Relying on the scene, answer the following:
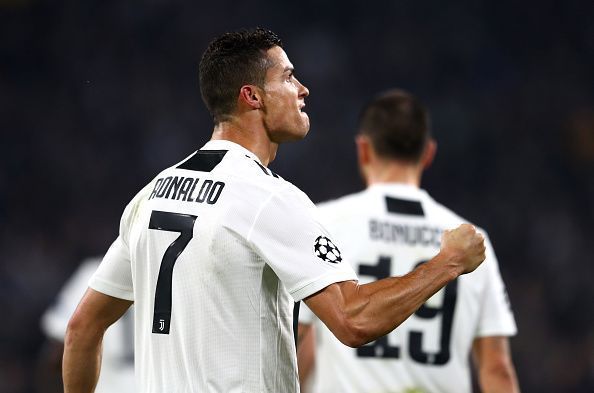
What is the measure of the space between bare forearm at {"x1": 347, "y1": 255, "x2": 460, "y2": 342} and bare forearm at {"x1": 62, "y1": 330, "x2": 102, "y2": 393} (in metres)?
1.09

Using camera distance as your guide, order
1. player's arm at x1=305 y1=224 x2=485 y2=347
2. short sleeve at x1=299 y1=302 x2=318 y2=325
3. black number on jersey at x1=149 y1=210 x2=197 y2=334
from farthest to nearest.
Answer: short sleeve at x1=299 y1=302 x2=318 y2=325 < black number on jersey at x1=149 y1=210 x2=197 y2=334 < player's arm at x1=305 y1=224 x2=485 y2=347

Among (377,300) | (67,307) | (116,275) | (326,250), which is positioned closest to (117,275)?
(116,275)

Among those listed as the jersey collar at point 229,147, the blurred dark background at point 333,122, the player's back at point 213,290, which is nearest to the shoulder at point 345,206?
the jersey collar at point 229,147

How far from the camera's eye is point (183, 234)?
3.23 meters

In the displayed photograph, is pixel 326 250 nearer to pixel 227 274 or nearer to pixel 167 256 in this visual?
pixel 227 274

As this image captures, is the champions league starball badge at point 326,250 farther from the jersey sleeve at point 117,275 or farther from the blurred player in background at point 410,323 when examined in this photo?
the blurred player in background at point 410,323

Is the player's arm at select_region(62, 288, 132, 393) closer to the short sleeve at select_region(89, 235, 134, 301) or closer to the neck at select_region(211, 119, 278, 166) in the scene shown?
the short sleeve at select_region(89, 235, 134, 301)

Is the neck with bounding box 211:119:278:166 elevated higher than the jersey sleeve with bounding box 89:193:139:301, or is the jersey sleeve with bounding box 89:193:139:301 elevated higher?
the neck with bounding box 211:119:278:166

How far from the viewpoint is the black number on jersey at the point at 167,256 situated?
10.6 ft

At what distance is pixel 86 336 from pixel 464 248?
1332 mm

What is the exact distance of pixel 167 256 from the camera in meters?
3.27

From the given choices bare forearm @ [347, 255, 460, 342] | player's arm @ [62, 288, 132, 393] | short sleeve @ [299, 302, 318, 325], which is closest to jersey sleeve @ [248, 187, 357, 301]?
bare forearm @ [347, 255, 460, 342]

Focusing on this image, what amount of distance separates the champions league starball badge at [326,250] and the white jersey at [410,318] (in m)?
1.67

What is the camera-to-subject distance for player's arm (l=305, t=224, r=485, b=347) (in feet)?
9.85
